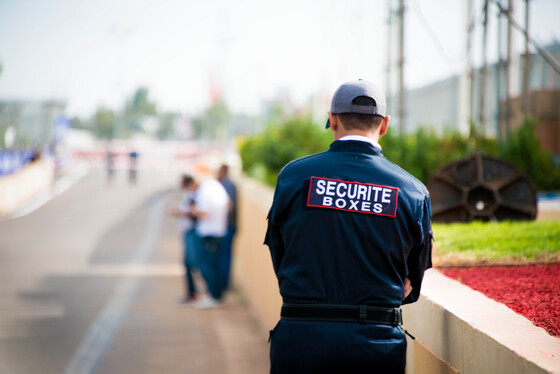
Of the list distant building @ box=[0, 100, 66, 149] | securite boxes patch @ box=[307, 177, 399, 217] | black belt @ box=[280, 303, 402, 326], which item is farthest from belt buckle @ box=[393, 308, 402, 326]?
distant building @ box=[0, 100, 66, 149]

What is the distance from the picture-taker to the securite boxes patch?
2.94 metres

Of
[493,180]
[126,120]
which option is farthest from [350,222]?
[126,120]

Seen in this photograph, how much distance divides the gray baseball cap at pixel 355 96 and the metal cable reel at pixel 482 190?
16.3ft

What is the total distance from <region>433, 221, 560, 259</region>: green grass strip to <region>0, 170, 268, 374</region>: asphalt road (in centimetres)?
250

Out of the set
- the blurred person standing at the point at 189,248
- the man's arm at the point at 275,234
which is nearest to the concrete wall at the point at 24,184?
the blurred person standing at the point at 189,248

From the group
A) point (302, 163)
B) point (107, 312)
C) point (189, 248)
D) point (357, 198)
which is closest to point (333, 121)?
point (302, 163)

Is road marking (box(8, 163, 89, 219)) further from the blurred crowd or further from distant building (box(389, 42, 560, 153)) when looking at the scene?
the blurred crowd

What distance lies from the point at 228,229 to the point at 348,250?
32.6ft

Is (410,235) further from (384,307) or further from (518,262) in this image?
(518,262)

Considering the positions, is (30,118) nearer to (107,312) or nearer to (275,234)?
(107,312)

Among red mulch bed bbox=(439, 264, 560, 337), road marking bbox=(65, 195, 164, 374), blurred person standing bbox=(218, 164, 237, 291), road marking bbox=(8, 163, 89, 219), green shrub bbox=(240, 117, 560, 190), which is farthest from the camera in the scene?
road marking bbox=(8, 163, 89, 219)

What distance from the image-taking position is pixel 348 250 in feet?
Answer: 9.58

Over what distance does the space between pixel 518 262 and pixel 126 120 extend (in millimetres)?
140596

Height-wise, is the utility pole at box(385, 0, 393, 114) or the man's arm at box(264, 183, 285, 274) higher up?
the utility pole at box(385, 0, 393, 114)
